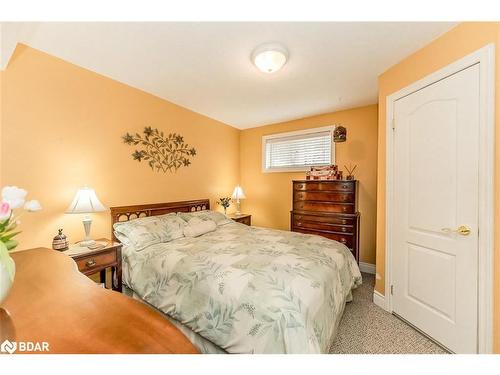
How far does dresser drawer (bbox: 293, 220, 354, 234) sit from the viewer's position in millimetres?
2859

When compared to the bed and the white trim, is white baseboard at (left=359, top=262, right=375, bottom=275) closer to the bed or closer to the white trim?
the white trim

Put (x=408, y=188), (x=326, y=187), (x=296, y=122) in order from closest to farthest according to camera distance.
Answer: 1. (x=408, y=188)
2. (x=326, y=187)
3. (x=296, y=122)

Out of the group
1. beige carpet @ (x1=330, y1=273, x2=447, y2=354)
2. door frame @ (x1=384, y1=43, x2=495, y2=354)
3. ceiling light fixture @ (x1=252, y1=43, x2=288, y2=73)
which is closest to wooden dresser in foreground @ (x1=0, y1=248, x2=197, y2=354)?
beige carpet @ (x1=330, y1=273, x2=447, y2=354)

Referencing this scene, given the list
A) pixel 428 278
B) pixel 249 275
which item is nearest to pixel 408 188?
pixel 428 278

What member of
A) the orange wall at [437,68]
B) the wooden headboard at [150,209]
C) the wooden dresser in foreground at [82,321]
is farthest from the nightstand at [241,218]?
the wooden dresser in foreground at [82,321]

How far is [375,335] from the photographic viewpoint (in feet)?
5.79

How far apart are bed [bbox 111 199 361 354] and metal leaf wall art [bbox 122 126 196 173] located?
870mm

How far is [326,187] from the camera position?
3.04 m

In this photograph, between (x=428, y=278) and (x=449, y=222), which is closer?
(x=449, y=222)

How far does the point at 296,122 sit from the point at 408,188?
2312mm

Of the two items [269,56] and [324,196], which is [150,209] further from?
[324,196]

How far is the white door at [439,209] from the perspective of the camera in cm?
146

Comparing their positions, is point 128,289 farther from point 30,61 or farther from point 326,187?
point 326,187

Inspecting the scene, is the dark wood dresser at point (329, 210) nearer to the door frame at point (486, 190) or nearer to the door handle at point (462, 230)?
the door handle at point (462, 230)
